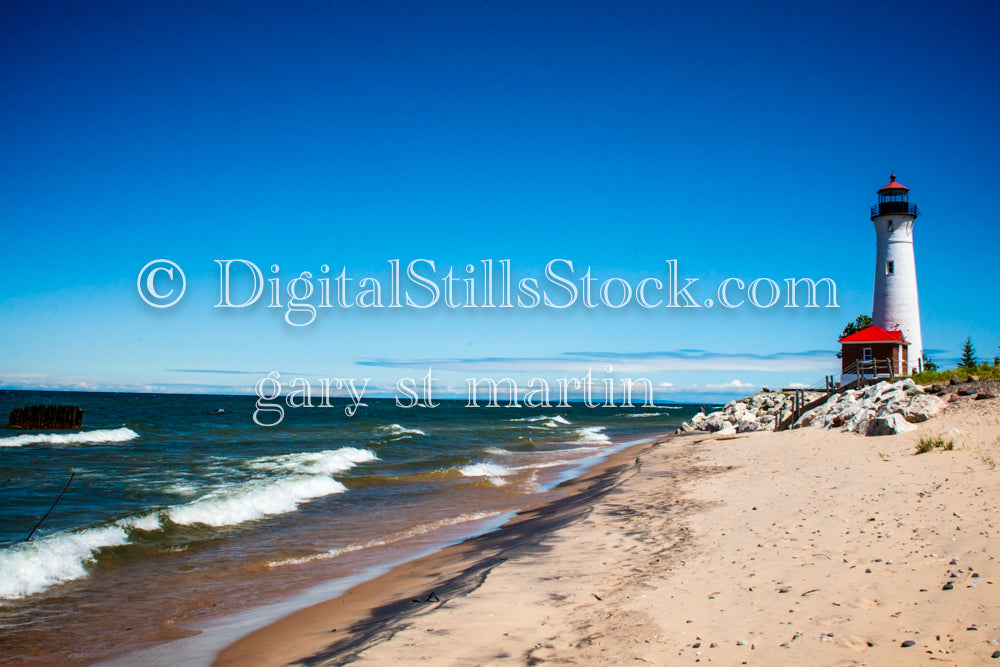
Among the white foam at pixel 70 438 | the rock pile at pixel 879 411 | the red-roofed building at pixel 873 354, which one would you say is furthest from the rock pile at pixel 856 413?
the white foam at pixel 70 438

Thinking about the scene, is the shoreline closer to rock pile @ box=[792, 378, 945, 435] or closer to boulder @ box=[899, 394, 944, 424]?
rock pile @ box=[792, 378, 945, 435]

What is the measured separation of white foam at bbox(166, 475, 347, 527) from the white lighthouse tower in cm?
2926

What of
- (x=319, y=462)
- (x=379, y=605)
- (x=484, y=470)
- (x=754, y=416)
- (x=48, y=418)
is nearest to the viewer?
(x=379, y=605)

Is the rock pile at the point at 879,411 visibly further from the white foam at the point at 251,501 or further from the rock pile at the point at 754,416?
the white foam at the point at 251,501

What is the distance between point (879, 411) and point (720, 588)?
1452 centimetres

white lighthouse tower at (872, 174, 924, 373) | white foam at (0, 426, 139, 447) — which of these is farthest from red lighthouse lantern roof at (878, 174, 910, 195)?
white foam at (0, 426, 139, 447)

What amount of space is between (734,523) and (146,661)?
7.37 meters

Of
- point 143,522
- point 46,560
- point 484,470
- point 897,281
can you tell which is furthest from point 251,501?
point 897,281

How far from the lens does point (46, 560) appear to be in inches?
375

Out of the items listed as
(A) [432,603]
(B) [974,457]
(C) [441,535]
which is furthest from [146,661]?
(B) [974,457]

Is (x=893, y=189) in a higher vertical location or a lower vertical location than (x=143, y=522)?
higher

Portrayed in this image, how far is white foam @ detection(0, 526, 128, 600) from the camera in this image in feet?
29.0

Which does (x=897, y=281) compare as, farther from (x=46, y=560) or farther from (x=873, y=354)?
(x=46, y=560)

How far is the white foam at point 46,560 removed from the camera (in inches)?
348
